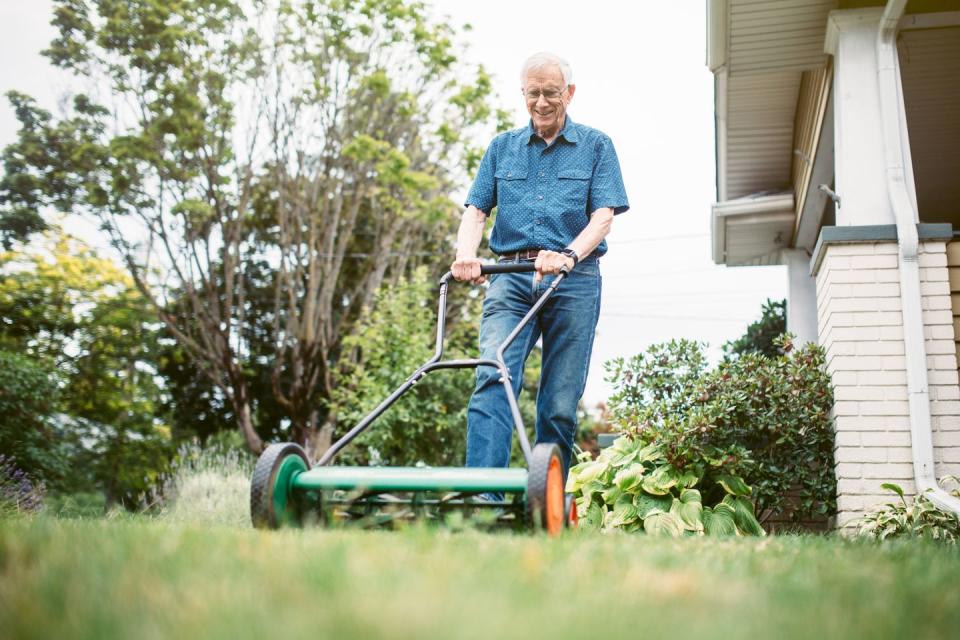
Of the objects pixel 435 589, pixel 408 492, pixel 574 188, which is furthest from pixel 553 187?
pixel 435 589

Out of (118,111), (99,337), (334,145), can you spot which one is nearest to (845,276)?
(334,145)

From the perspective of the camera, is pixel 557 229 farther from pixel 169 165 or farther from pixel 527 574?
pixel 169 165

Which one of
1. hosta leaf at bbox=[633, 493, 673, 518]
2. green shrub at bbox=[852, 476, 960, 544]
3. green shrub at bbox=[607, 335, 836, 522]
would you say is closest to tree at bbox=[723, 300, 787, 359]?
green shrub at bbox=[607, 335, 836, 522]

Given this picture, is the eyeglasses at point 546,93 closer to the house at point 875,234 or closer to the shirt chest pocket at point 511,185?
the shirt chest pocket at point 511,185

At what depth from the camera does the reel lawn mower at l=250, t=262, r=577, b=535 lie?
2.72 m

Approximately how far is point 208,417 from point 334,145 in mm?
7211

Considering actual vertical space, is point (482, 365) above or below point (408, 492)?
above

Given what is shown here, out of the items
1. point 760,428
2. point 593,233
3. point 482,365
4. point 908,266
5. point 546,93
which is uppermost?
point 546,93

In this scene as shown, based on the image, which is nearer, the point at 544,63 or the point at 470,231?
the point at 544,63

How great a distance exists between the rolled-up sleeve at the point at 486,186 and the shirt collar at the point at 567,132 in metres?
0.18

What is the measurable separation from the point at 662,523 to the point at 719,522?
310mm

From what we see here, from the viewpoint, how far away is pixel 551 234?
3879mm

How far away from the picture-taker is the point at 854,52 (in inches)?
217

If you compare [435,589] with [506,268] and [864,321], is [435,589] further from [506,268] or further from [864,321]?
[864,321]
